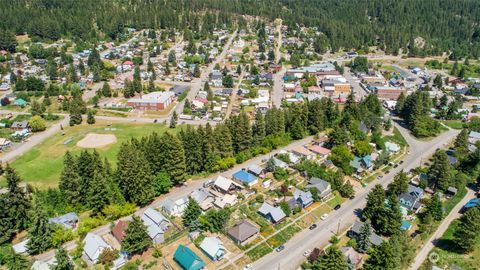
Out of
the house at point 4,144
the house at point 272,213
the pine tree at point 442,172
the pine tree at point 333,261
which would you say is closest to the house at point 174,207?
the house at point 272,213

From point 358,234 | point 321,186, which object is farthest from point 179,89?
point 358,234

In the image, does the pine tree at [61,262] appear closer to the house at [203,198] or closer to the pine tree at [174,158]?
the house at [203,198]

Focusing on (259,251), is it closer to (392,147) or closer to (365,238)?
(365,238)

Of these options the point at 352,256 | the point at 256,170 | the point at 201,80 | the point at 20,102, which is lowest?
the point at 352,256

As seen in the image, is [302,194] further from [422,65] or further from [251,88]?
[422,65]

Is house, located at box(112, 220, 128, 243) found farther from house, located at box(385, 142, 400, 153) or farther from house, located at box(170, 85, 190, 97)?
house, located at box(170, 85, 190, 97)

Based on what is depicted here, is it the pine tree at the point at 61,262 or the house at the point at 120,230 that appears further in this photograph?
the house at the point at 120,230

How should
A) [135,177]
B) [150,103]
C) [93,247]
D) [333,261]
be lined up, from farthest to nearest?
[150,103]
[135,177]
[93,247]
[333,261]
